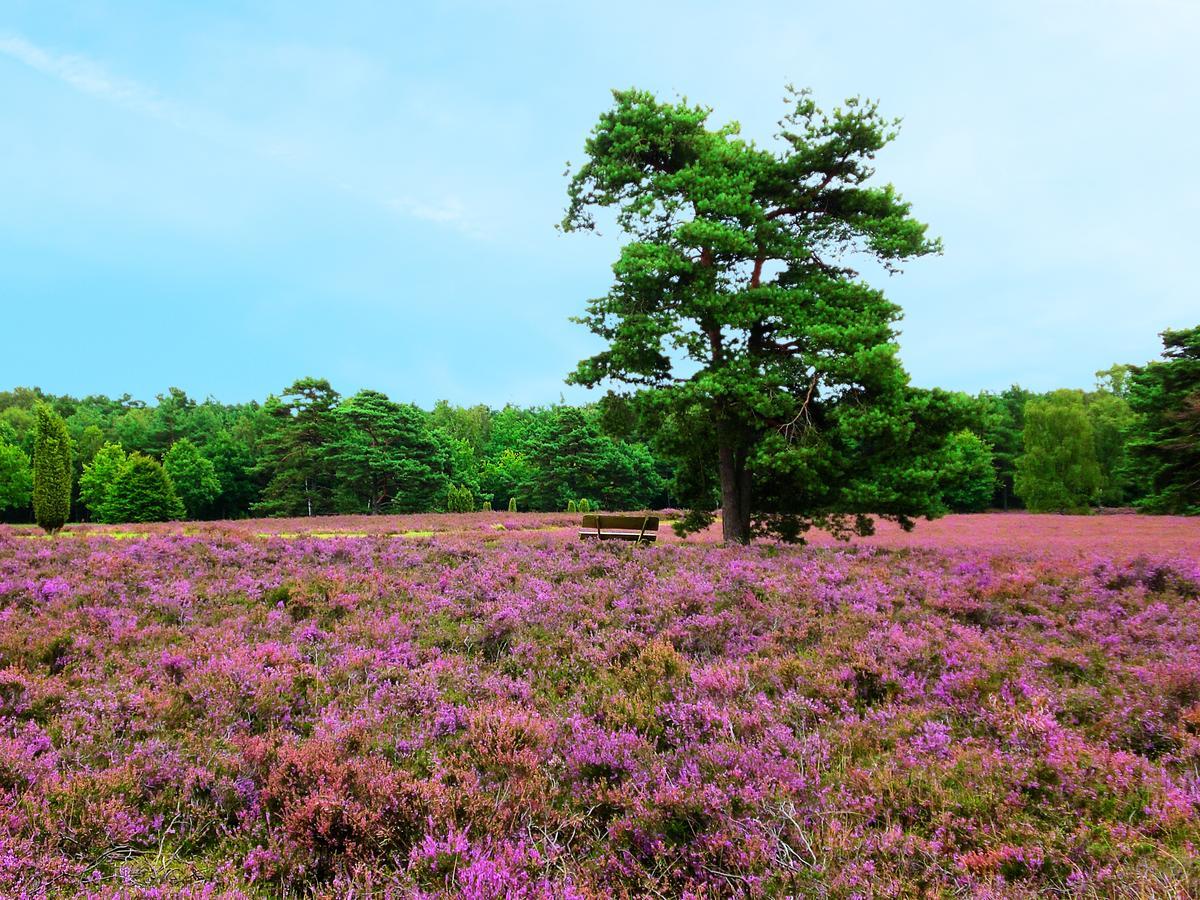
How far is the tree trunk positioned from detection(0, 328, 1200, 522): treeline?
29.3 m

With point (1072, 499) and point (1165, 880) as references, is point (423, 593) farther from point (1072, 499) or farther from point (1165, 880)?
point (1072, 499)

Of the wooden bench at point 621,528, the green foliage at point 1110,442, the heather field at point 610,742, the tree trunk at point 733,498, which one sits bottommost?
the heather field at point 610,742

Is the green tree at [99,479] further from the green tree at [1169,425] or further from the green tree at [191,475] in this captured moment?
the green tree at [1169,425]

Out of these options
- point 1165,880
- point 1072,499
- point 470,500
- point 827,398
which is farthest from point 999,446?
point 1165,880

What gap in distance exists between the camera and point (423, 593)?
8.23 metres

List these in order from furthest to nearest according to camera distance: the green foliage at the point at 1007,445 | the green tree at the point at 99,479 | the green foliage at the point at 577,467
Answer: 1. the green foliage at the point at 1007,445
2. the green foliage at the point at 577,467
3. the green tree at the point at 99,479

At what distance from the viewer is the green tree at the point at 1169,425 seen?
104 feet

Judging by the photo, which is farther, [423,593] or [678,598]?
[423,593]

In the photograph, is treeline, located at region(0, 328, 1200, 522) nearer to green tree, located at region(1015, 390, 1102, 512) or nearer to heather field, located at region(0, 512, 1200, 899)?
green tree, located at region(1015, 390, 1102, 512)

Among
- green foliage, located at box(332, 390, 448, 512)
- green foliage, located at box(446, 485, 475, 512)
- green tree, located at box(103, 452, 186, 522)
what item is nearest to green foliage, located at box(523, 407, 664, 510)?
green foliage, located at box(332, 390, 448, 512)

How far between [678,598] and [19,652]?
6.51 metres

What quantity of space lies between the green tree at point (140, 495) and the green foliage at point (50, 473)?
115 ft

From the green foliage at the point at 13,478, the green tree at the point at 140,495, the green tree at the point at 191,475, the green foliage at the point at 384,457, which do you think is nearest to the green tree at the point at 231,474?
the green tree at the point at 191,475

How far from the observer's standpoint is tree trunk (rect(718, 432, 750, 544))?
15.1m
